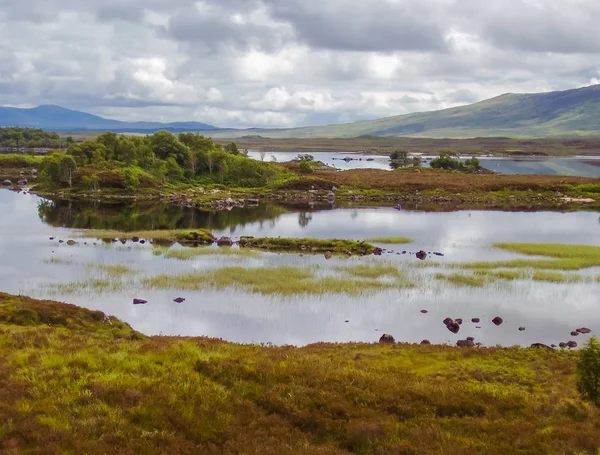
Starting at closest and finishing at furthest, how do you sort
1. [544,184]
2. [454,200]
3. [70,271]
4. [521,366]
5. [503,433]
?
[503,433] → [521,366] → [70,271] → [454,200] → [544,184]

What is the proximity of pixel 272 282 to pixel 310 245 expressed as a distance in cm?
2263

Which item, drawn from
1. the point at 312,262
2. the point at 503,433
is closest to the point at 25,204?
the point at 312,262

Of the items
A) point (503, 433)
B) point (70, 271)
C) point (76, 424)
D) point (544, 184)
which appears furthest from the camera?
point (544, 184)

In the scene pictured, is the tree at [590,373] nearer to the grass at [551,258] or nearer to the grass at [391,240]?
the grass at [551,258]

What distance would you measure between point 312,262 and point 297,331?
25122mm

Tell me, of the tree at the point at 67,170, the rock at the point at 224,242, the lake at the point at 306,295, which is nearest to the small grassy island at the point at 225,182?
the tree at the point at 67,170

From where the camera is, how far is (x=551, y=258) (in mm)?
69875

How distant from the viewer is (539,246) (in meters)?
77.7

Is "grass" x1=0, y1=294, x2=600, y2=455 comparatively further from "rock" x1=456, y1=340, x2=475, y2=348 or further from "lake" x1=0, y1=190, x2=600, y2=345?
"lake" x1=0, y1=190, x2=600, y2=345

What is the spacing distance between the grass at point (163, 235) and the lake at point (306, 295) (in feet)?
8.27

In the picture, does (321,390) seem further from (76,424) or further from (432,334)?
(432,334)

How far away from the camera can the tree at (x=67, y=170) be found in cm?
15012

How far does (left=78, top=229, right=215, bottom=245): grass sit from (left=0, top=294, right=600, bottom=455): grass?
170 feet

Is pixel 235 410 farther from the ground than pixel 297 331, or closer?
farther from the ground
